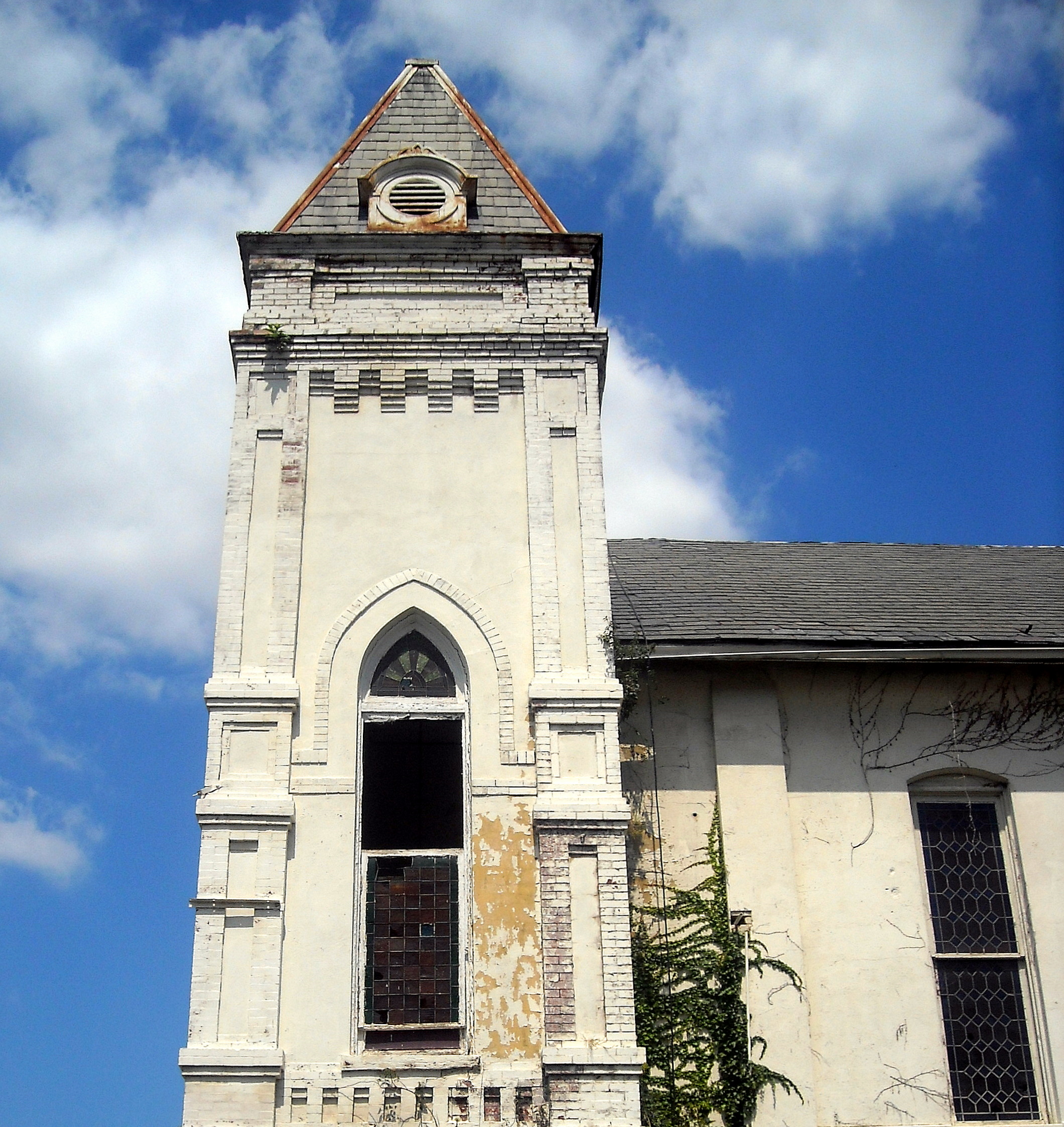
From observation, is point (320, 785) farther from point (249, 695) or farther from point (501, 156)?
point (501, 156)

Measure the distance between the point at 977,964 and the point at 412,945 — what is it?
5.16 metres

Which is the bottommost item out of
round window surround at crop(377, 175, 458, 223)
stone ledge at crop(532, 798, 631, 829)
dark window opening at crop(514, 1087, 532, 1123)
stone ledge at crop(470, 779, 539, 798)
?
dark window opening at crop(514, 1087, 532, 1123)

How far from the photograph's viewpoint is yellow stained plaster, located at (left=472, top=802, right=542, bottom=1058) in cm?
1040

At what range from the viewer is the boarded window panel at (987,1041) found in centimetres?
1173

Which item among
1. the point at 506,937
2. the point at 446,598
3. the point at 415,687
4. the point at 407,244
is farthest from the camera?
the point at 407,244

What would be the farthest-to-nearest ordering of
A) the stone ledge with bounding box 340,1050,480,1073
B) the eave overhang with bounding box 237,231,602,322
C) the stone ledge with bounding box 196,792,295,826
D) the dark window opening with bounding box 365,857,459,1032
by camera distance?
the eave overhang with bounding box 237,231,602,322 < the stone ledge with bounding box 196,792,295,826 < the dark window opening with bounding box 365,857,459,1032 < the stone ledge with bounding box 340,1050,480,1073

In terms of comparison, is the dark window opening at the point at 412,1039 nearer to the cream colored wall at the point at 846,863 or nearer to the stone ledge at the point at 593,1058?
the stone ledge at the point at 593,1058

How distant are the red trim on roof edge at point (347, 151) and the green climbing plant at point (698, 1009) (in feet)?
24.6

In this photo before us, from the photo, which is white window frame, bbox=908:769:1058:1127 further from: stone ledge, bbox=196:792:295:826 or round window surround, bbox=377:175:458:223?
round window surround, bbox=377:175:458:223

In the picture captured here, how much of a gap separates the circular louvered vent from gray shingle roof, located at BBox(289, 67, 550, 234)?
15.0 inches

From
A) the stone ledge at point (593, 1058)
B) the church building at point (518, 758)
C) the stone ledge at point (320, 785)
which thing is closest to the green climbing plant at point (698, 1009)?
the church building at point (518, 758)

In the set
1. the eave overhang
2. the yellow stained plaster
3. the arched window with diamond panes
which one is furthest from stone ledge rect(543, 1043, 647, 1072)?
the eave overhang

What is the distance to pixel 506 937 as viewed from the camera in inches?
421

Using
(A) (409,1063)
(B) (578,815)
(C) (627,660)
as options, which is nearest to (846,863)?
(C) (627,660)
